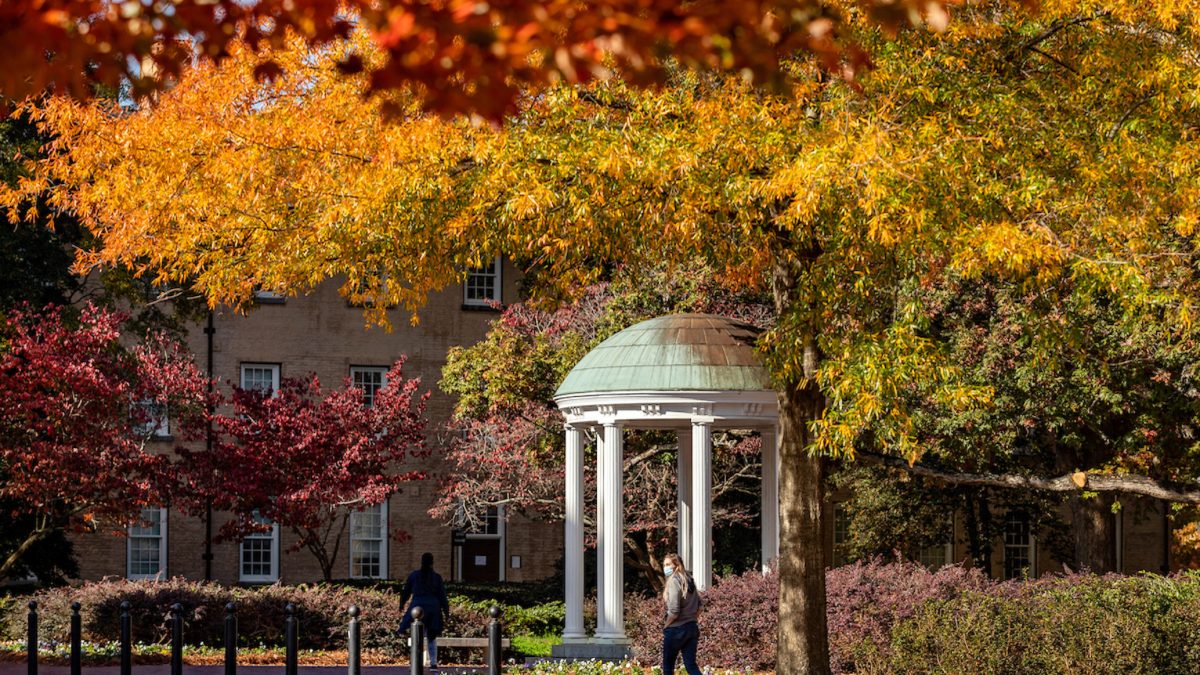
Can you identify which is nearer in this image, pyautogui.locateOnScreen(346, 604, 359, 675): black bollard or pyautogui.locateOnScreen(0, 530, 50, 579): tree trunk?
pyautogui.locateOnScreen(346, 604, 359, 675): black bollard

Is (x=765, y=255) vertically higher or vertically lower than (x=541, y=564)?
higher

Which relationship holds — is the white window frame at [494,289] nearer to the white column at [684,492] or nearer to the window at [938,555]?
the window at [938,555]

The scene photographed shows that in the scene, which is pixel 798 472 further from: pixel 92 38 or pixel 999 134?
pixel 92 38

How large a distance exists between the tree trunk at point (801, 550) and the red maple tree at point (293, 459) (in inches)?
550

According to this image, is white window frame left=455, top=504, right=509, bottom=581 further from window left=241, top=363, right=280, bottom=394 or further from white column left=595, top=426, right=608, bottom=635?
white column left=595, top=426, right=608, bottom=635

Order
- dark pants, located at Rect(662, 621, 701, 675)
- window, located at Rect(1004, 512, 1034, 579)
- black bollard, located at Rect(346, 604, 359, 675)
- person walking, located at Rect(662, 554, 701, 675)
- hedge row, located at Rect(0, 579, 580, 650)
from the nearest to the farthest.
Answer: black bollard, located at Rect(346, 604, 359, 675) → person walking, located at Rect(662, 554, 701, 675) → dark pants, located at Rect(662, 621, 701, 675) → hedge row, located at Rect(0, 579, 580, 650) → window, located at Rect(1004, 512, 1034, 579)

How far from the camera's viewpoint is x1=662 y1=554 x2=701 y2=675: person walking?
16.6m

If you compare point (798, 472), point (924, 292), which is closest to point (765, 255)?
point (798, 472)

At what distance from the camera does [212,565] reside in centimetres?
3697

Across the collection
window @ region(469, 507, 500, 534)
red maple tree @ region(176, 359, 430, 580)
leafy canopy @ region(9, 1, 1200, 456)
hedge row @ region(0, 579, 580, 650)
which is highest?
leafy canopy @ region(9, 1, 1200, 456)

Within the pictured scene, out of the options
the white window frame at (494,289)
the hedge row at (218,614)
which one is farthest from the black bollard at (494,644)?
the white window frame at (494,289)

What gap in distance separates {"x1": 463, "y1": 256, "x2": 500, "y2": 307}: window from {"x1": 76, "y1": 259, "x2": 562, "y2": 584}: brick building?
0.08ft

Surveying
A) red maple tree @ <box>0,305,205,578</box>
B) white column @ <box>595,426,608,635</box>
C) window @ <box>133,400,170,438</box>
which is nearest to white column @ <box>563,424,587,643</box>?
white column @ <box>595,426,608,635</box>

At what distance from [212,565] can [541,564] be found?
26.2 ft
